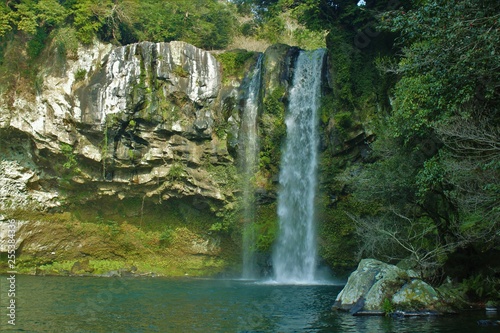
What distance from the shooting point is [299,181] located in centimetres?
2395

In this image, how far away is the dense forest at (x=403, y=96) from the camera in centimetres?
1066

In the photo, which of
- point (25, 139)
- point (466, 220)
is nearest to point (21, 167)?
point (25, 139)

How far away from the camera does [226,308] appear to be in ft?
47.6

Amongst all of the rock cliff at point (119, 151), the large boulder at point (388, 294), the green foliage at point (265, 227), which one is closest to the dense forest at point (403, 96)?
the large boulder at point (388, 294)

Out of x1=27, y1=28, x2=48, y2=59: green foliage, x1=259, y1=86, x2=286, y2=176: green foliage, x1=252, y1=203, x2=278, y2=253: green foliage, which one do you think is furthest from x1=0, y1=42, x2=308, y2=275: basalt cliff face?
x1=252, y1=203, x2=278, y2=253: green foliage

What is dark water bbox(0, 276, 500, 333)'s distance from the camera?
11562mm

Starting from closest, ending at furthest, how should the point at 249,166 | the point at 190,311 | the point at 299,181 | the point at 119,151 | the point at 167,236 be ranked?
the point at 190,311, the point at 299,181, the point at 119,151, the point at 249,166, the point at 167,236

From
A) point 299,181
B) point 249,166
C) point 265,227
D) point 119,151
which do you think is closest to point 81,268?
point 119,151

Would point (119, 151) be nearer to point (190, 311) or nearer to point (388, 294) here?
point (190, 311)

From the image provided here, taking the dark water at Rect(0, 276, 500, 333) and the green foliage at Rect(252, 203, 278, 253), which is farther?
the green foliage at Rect(252, 203, 278, 253)

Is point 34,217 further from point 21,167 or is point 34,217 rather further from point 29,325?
point 29,325

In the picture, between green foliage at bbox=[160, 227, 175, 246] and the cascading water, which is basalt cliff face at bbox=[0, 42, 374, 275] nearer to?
green foliage at bbox=[160, 227, 175, 246]

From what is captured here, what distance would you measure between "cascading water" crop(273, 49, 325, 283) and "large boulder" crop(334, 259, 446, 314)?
365 inches

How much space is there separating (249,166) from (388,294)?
12.7 m
